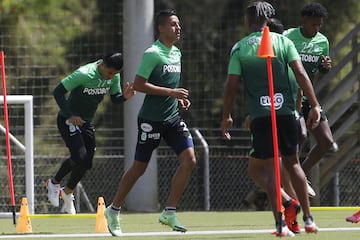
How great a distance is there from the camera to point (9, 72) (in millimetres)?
Result: 20125

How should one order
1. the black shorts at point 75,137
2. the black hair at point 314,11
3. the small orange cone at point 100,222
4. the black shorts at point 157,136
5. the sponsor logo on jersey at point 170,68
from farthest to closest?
the black shorts at point 75,137 → the black hair at point 314,11 → the small orange cone at point 100,222 → the black shorts at point 157,136 → the sponsor logo on jersey at point 170,68

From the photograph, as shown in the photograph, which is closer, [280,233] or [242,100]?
[280,233]

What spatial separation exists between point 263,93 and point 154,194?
8950 mm

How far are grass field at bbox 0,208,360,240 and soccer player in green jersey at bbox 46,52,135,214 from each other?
614 millimetres

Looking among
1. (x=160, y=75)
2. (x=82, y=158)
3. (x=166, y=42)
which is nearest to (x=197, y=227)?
(x=82, y=158)

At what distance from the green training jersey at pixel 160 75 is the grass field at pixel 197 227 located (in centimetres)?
121

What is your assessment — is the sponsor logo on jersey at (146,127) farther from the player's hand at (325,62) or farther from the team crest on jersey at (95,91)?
the player's hand at (325,62)

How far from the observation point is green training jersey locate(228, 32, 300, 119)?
1043 cm

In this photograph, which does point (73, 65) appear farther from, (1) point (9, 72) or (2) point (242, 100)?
(2) point (242, 100)

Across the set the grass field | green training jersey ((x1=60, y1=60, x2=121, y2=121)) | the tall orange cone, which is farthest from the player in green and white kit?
the tall orange cone

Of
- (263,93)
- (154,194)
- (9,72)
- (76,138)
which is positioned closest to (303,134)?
(263,93)

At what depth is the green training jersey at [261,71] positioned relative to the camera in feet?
34.2

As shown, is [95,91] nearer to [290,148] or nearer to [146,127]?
[146,127]

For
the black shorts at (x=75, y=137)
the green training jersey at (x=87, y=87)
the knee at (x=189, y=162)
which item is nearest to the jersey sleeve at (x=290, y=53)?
the knee at (x=189, y=162)
